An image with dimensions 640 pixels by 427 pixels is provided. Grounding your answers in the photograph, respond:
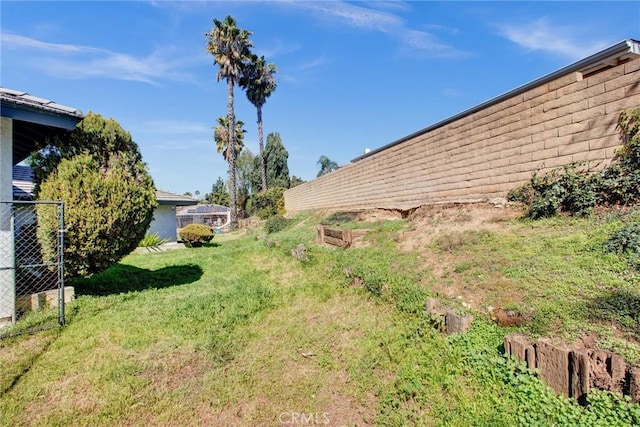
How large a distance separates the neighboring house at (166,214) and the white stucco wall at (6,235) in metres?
10.9

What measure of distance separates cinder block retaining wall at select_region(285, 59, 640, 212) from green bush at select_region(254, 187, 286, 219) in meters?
14.3

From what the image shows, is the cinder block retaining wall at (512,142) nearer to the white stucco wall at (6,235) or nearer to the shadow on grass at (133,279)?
the shadow on grass at (133,279)

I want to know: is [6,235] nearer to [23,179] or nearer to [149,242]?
[23,179]

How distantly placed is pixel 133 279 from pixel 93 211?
2629 millimetres

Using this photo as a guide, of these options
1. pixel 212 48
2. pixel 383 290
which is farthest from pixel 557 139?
pixel 212 48

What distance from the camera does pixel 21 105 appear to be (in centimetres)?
455

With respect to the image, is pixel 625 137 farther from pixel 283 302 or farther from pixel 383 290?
pixel 283 302

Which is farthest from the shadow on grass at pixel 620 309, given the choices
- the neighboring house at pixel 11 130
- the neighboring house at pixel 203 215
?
the neighboring house at pixel 203 215

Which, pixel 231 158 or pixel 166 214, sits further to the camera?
pixel 231 158

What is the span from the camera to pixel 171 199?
627 inches

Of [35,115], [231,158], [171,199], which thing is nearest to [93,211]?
[35,115]

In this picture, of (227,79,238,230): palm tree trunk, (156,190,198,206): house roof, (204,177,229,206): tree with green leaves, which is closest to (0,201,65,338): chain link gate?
(156,190,198,206): house roof

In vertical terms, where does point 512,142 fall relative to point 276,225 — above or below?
above

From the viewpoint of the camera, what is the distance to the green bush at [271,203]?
76.4 ft
